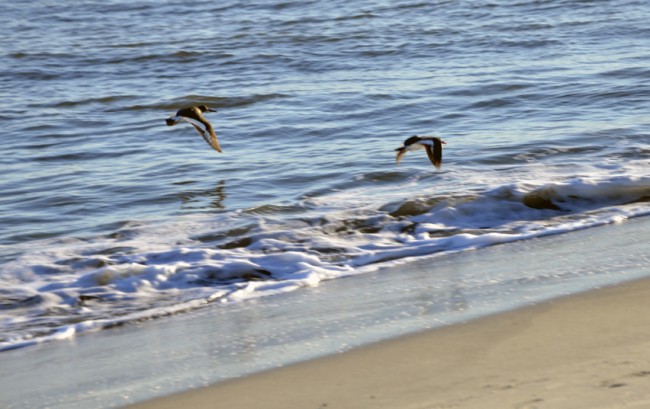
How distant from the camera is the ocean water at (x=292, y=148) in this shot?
5.27 metres

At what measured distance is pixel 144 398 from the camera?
3.40m

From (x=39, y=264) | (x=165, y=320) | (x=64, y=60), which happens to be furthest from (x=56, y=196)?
(x=64, y=60)

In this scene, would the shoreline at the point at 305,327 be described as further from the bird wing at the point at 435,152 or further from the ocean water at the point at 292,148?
the bird wing at the point at 435,152

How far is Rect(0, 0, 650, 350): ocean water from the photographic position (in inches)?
208

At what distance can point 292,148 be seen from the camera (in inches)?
337

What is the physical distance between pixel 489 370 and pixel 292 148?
5.36 m

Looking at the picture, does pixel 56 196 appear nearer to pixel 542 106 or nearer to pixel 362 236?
pixel 362 236

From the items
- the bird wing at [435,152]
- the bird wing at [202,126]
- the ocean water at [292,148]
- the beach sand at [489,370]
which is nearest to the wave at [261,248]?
the ocean water at [292,148]

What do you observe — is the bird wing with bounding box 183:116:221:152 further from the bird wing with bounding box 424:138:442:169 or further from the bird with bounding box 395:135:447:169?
the bird wing with bounding box 424:138:442:169

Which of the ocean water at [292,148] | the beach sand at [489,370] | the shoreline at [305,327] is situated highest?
the beach sand at [489,370]

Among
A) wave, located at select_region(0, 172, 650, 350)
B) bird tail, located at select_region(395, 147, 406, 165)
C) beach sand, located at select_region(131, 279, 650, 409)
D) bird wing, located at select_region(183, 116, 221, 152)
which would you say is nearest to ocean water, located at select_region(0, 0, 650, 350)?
wave, located at select_region(0, 172, 650, 350)

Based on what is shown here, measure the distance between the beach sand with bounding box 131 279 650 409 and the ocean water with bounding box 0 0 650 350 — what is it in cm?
108

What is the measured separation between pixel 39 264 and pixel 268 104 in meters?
5.28

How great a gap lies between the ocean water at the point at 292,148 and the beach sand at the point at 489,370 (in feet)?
3.55
